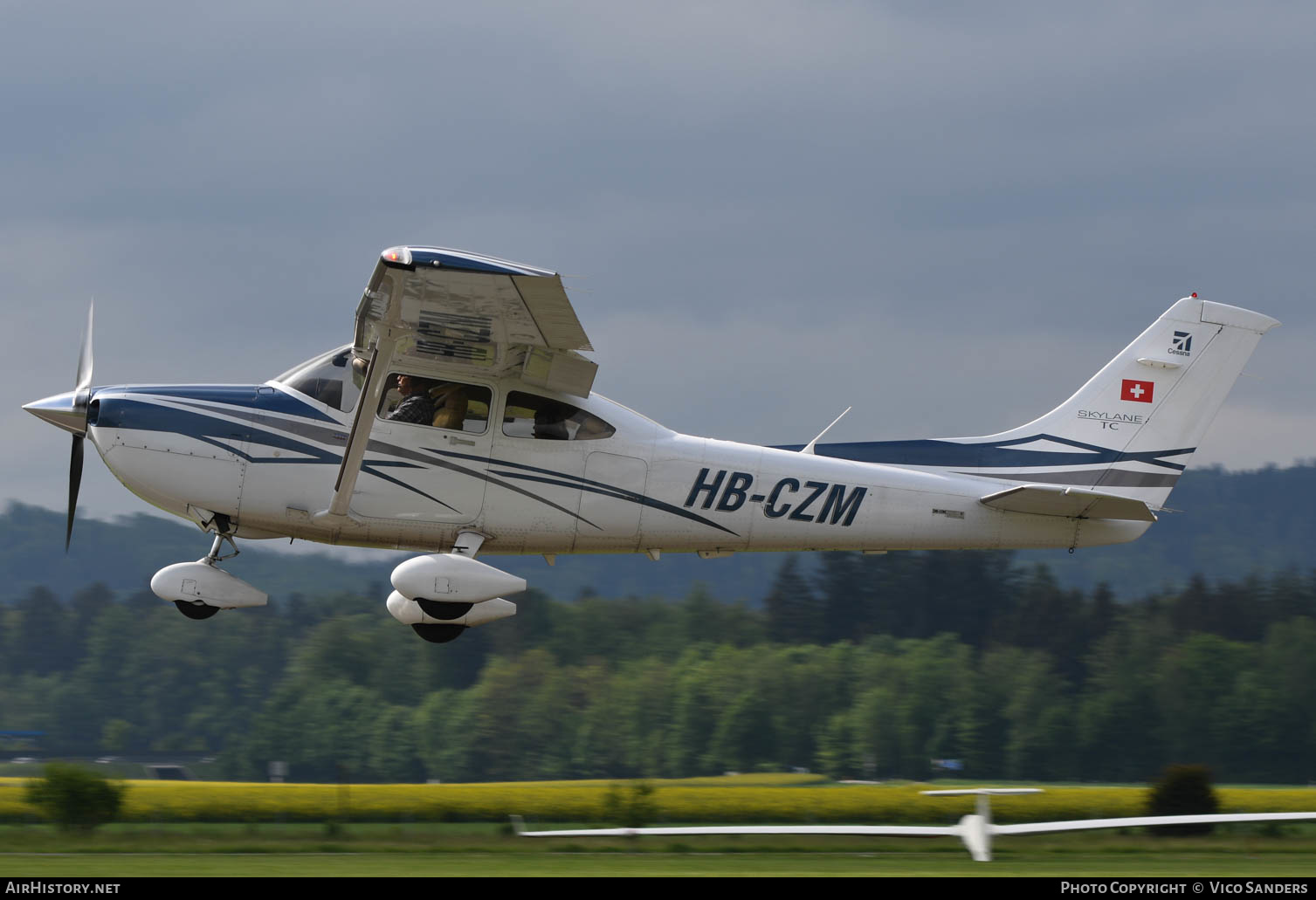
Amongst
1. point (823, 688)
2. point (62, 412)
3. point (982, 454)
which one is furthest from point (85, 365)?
point (823, 688)

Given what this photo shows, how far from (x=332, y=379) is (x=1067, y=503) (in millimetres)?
6447

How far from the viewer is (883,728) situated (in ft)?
121

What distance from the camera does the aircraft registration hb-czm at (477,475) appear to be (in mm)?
11727

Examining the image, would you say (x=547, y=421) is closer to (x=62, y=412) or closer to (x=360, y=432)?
(x=360, y=432)

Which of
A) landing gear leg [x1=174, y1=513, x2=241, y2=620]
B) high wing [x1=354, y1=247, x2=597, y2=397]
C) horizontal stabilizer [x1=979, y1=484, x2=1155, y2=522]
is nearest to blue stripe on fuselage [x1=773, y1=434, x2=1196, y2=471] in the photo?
horizontal stabilizer [x1=979, y1=484, x2=1155, y2=522]

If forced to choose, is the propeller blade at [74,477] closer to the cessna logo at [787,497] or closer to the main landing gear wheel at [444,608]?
the main landing gear wheel at [444,608]

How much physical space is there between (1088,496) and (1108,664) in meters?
28.3

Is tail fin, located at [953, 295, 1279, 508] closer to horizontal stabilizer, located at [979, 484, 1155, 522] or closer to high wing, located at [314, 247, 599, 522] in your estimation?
horizontal stabilizer, located at [979, 484, 1155, 522]

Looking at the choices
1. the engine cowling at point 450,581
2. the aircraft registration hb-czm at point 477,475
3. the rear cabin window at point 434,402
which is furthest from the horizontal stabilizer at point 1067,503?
the rear cabin window at point 434,402

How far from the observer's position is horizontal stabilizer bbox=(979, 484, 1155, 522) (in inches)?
492

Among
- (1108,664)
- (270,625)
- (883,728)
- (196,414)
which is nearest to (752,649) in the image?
(883,728)

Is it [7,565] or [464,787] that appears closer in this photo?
[464,787]

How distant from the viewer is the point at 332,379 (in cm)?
1219

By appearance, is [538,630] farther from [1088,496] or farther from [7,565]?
[7,565]
